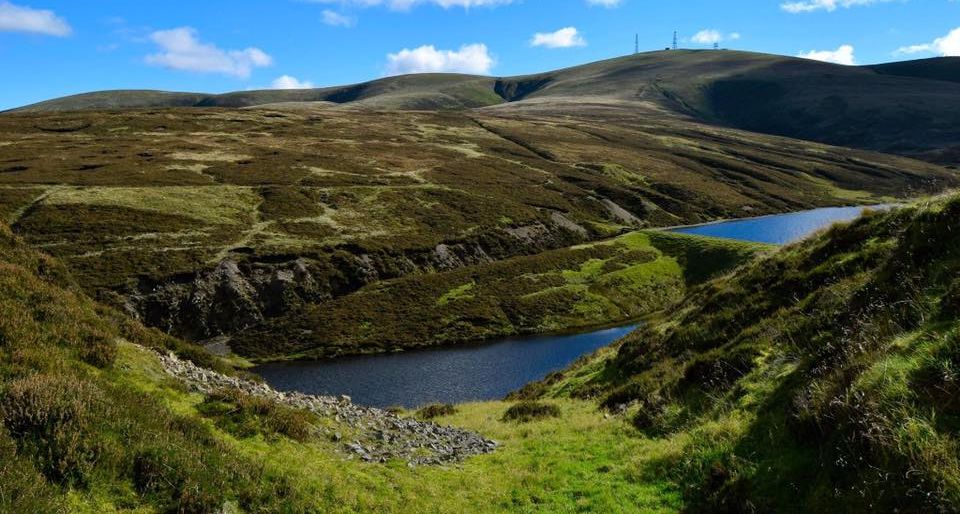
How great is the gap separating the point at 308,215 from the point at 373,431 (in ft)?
266

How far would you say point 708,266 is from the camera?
91062mm

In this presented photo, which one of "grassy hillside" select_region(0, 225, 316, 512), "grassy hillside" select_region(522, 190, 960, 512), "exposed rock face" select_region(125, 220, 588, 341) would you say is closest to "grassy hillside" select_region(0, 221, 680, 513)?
"grassy hillside" select_region(0, 225, 316, 512)

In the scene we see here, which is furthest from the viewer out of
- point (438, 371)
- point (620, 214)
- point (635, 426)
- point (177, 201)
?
point (620, 214)

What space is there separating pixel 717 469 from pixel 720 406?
4016 millimetres

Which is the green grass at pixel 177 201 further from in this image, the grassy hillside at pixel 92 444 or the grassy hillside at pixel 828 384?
the grassy hillside at pixel 828 384

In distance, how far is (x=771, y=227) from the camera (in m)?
133

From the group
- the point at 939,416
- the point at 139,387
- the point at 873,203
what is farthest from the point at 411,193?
the point at 873,203

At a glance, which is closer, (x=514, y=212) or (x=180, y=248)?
(x=180, y=248)

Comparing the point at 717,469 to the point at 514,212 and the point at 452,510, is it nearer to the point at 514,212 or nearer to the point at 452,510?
the point at 452,510

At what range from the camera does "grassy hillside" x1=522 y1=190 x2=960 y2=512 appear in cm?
937

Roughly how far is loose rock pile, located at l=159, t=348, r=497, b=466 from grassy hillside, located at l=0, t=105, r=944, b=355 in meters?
49.6

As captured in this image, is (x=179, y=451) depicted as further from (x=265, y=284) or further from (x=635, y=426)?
(x=265, y=284)

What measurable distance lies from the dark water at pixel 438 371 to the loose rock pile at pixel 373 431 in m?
29.1

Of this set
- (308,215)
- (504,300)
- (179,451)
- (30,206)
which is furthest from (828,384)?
A: (30,206)
